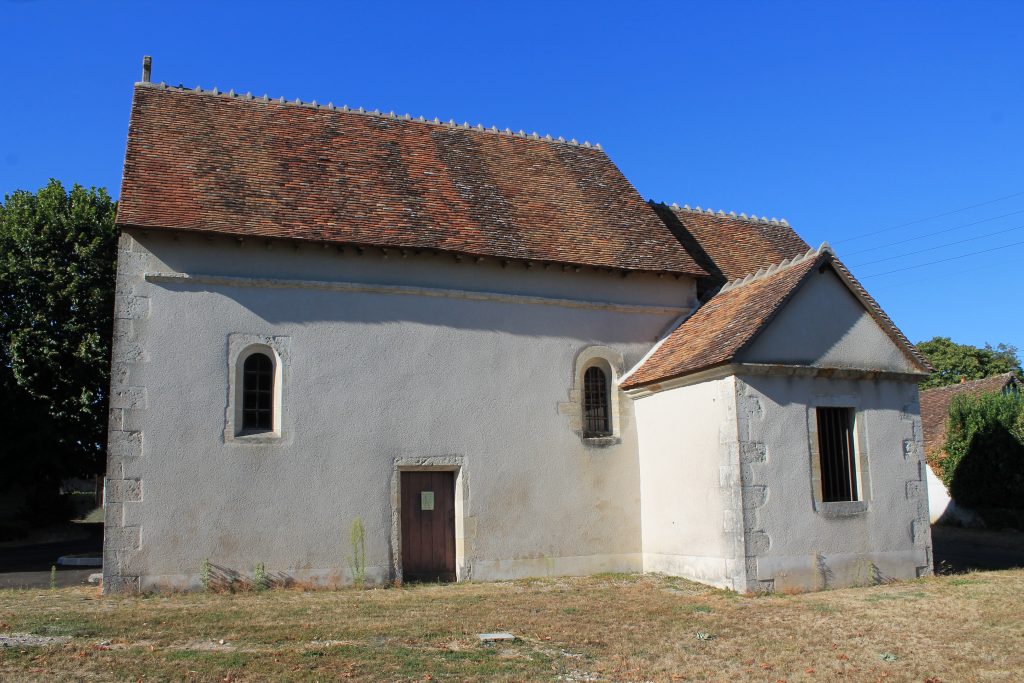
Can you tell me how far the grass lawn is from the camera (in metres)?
7.71

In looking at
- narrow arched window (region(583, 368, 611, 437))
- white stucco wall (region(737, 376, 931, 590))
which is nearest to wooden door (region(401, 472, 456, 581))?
→ narrow arched window (region(583, 368, 611, 437))

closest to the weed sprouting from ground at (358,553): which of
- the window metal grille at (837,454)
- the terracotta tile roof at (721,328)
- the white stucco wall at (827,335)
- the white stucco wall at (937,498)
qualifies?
the terracotta tile roof at (721,328)

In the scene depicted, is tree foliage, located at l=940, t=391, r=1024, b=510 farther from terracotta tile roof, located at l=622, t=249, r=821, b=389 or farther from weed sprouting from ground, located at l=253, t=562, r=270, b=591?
weed sprouting from ground, located at l=253, t=562, r=270, b=591

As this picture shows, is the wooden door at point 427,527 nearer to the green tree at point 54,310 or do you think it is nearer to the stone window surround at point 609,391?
the stone window surround at point 609,391

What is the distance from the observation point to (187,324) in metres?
13.1

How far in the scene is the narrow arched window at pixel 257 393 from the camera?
13.4 meters

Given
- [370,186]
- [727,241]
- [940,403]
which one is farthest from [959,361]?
[370,186]

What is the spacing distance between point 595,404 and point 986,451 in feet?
47.3

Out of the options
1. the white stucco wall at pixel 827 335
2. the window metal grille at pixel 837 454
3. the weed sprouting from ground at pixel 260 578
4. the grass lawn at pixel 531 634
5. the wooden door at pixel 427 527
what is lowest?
the grass lawn at pixel 531 634

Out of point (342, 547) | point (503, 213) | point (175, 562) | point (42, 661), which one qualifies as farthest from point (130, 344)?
point (503, 213)

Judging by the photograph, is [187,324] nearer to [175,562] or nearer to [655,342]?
[175,562]

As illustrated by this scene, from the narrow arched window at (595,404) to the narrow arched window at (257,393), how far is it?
18.1 ft

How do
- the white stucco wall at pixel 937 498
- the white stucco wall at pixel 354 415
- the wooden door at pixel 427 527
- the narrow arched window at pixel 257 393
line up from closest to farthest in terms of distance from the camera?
1. the white stucco wall at pixel 354 415
2. the narrow arched window at pixel 257 393
3. the wooden door at pixel 427 527
4. the white stucco wall at pixel 937 498

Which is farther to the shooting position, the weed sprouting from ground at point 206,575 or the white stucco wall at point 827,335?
the white stucco wall at point 827,335
